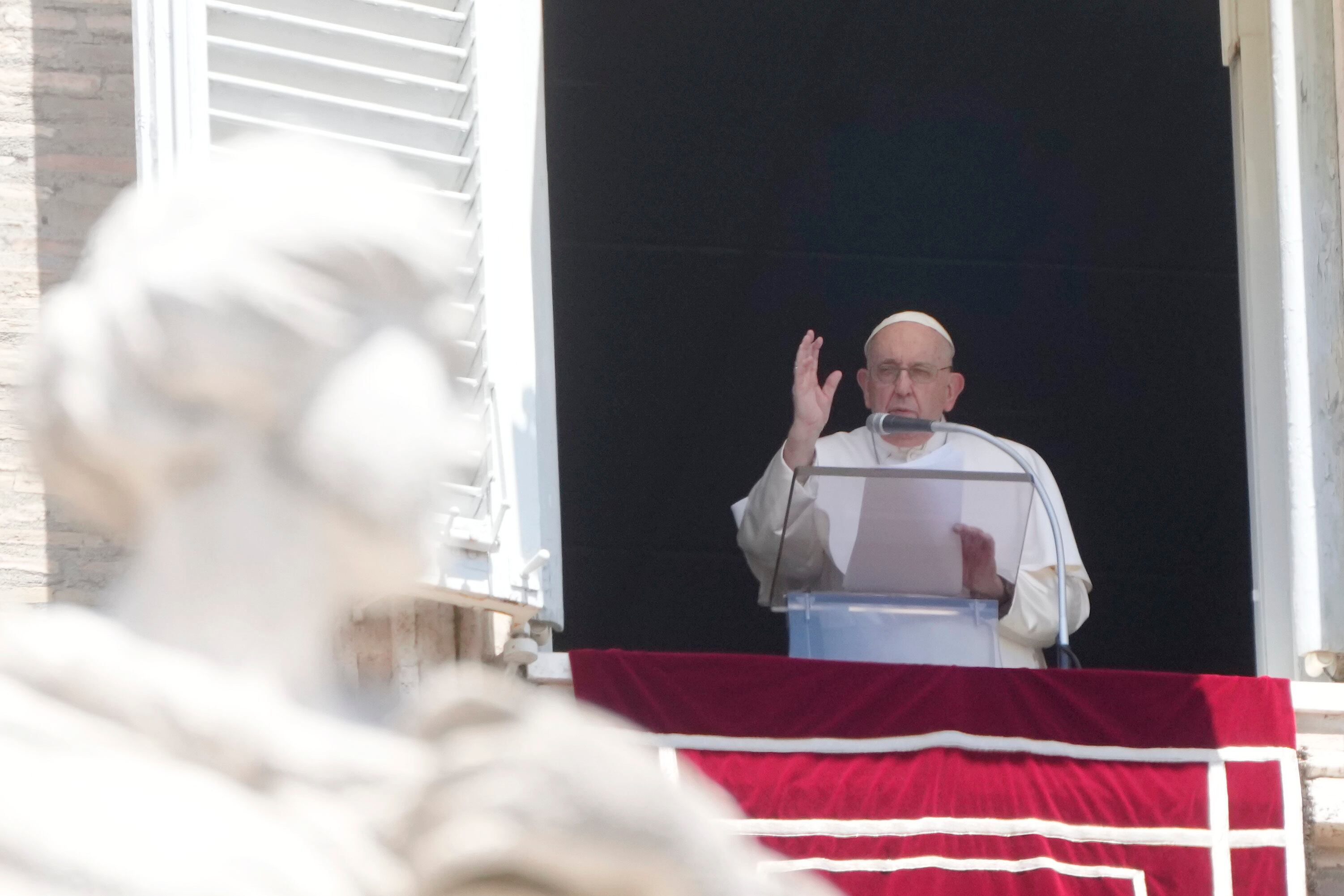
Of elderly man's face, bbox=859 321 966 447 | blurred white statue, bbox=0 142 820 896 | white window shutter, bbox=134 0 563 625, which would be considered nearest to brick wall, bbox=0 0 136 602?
white window shutter, bbox=134 0 563 625

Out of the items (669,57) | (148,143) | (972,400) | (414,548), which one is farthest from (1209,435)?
(414,548)

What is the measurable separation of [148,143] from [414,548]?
9.16ft

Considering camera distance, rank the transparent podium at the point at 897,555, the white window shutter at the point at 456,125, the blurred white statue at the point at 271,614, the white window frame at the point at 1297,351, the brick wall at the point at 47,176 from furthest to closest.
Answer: the white window frame at the point at 1297,351, the brick wall at the point at 47,176, the transparent podium at the point at 897,555, the white window shutter at the point at 456,125, the blurred white statue at the point at 271,614

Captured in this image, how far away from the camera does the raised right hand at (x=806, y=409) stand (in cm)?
524

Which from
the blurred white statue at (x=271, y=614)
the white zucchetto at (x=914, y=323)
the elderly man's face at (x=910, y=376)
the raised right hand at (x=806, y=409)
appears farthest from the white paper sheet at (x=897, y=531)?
the blurred white statue at (x=271, y=614)

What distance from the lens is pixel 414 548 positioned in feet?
4.81

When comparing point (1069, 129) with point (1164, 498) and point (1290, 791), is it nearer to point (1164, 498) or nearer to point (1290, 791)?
point (1164, 498)

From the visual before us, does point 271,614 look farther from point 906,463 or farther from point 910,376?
point 906,463

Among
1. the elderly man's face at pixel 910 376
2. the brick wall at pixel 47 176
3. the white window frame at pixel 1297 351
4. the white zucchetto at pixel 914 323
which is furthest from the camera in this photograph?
the white zucchetto at pixel 914 323

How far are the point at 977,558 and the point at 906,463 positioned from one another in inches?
62.5

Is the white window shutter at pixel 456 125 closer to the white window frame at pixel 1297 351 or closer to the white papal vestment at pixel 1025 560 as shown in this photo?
the white papal vestment at pixel 1025 560

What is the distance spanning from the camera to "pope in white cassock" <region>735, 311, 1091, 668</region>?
4520 millimetres

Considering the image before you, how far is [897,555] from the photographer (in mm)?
4414

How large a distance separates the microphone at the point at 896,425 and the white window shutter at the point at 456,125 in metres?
0.66
